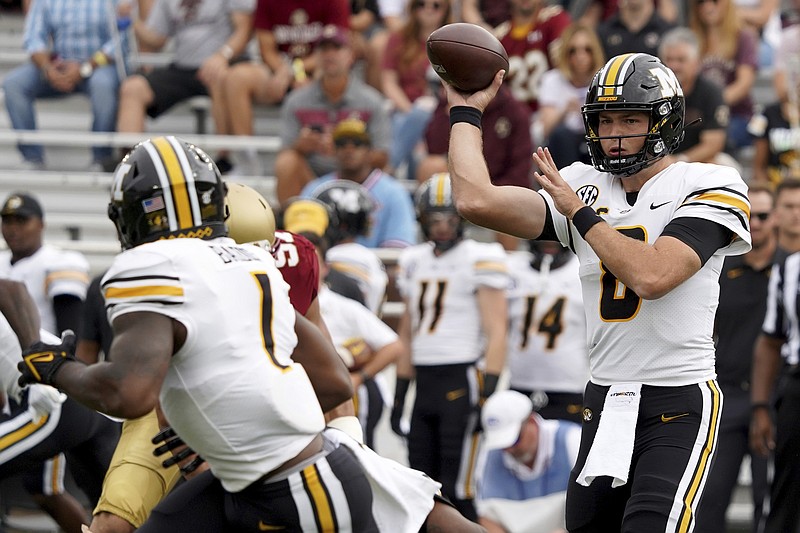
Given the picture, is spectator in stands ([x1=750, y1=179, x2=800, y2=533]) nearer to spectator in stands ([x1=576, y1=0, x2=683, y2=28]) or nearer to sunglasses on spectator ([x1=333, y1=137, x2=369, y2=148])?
sunglasses on spectator ([x1=333, y1=137, x2=369, y2=148])

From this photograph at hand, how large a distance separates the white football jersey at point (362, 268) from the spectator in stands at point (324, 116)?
1.52 m

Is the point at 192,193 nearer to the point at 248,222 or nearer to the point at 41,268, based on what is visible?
the point at 248,222

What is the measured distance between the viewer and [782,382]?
6719mm

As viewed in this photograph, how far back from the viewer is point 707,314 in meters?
4.05

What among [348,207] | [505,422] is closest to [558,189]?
[505,422]

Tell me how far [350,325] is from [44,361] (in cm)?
356

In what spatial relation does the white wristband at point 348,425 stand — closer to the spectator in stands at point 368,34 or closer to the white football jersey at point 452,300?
the white football jersey at point 452,300

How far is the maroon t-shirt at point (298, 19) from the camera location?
9.86m

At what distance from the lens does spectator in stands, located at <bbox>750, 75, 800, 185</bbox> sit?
9492 millimetres

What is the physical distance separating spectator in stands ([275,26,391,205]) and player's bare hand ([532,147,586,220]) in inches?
201

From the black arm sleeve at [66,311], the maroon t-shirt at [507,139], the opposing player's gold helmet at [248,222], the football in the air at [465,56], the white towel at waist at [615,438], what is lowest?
the black arm sleeve at [66,311]

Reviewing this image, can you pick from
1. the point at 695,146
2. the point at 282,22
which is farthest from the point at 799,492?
the point at 282,22

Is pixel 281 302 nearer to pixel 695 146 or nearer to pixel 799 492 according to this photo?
pixel 799 492

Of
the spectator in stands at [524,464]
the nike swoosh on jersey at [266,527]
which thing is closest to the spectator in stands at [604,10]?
the spectator in stands at [524,464]
